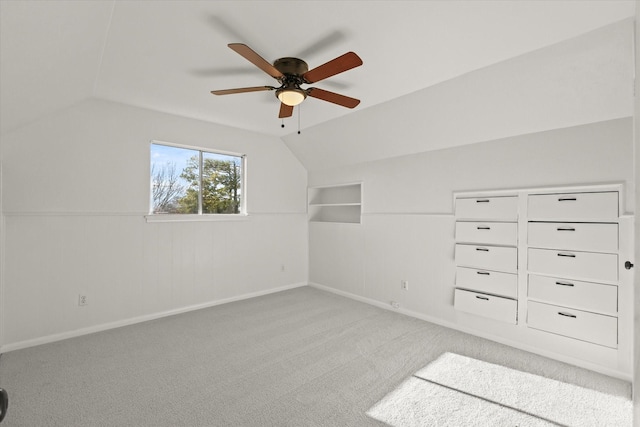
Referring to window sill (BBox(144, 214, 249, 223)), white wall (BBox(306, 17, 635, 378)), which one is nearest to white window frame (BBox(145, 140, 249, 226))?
window sill (BBox(144, 214, 249, 223))

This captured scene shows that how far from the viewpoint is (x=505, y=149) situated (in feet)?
9.96

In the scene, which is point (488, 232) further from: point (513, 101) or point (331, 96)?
point (331, 96)

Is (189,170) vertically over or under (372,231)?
over

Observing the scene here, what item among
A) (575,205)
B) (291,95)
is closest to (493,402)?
(575,205)

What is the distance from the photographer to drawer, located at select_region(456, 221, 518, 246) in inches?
117

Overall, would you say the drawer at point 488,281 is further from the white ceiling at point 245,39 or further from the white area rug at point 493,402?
the white ceiling at point 245,39

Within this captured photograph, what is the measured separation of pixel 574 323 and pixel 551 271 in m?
0.45

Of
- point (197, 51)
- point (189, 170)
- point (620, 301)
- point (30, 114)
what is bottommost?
point (620, 301)

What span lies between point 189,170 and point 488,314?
13.1ft

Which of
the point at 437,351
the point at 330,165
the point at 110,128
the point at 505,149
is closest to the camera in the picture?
the point at 437,351

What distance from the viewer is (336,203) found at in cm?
505

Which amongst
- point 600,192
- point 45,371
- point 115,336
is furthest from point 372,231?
point 45,371

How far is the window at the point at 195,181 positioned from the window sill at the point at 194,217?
0.09 metres

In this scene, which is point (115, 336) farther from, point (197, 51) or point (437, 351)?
point (437, 351)
